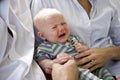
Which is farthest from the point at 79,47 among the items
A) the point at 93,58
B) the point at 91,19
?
the point at 91,19

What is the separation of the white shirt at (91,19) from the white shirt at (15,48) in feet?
0.62

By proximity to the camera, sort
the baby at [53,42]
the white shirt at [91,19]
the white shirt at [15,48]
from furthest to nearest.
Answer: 1. the white shirt at [91,19]
2. the baby at [53,42]
3. the white shirt at [15,48]

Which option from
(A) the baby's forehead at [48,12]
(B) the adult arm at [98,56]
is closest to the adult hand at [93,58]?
(B) the adult arm at [98,56]

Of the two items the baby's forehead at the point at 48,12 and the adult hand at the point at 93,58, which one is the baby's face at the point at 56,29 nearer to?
the baby's forehead at the point at 48,12

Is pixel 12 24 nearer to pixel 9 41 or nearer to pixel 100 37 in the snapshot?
pixel 9 41

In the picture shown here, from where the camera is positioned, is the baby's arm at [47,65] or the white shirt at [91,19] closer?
the baby's arm at [47,65]

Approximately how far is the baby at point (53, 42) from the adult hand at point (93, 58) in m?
0.03

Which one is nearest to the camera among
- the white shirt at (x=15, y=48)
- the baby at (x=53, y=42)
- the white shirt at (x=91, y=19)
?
the white shirt at (x=15, y=48)

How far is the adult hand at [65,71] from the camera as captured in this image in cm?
105

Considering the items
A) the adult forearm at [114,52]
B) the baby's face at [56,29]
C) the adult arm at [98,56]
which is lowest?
the adult forearm at [114,52]

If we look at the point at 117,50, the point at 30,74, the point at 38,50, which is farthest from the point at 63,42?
the point at 117,50

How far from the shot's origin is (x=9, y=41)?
106 cm

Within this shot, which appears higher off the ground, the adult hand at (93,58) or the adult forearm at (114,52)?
the adult hand at (93,58)

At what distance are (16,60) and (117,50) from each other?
614 millimetres
